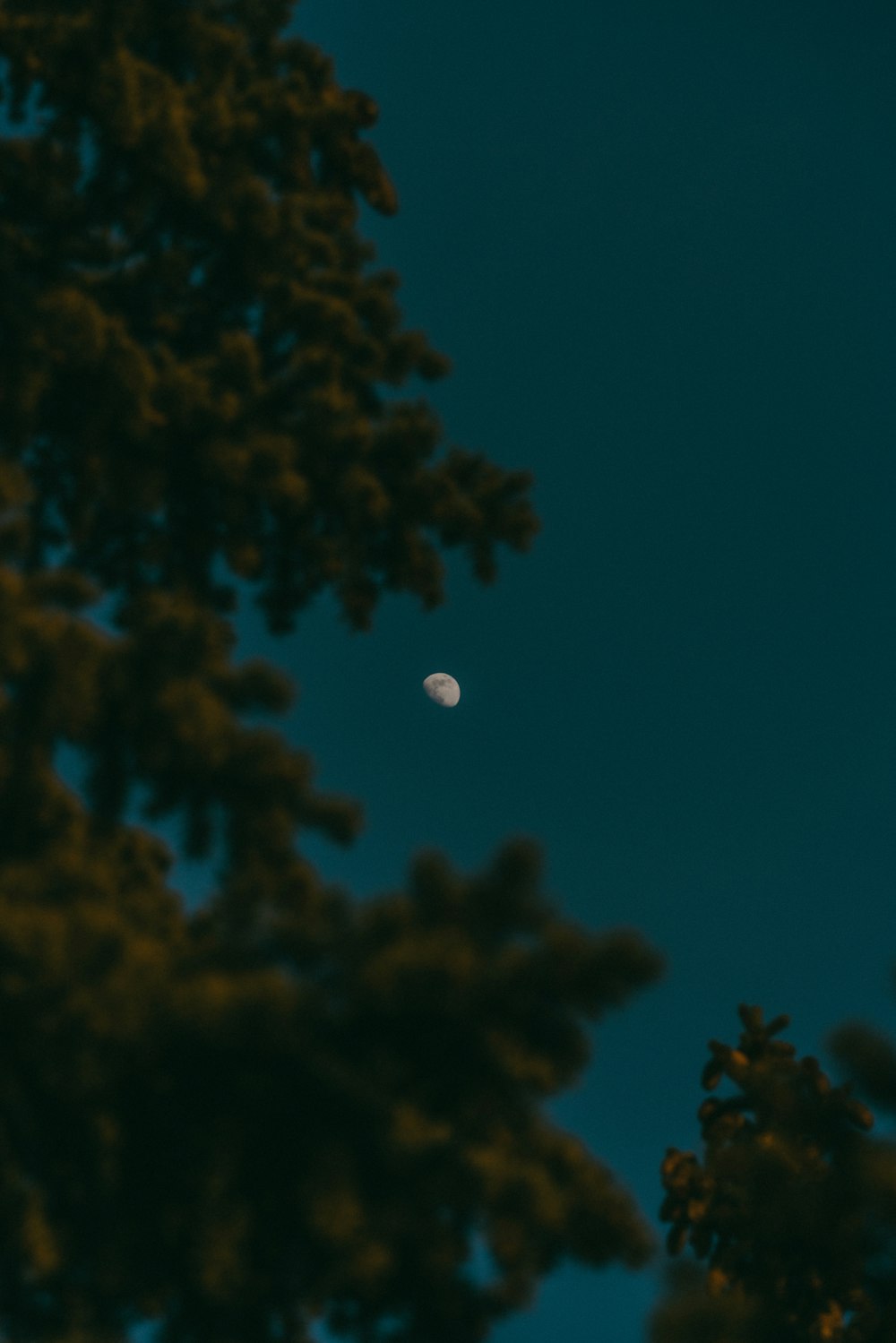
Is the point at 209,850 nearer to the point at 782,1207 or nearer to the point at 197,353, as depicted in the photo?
the point at 782,1207

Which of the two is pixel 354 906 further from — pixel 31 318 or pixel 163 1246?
pixel 31 318

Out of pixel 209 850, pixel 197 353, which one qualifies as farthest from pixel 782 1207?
pixel 197 353

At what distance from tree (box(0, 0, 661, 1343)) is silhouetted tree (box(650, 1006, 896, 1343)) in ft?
2.90

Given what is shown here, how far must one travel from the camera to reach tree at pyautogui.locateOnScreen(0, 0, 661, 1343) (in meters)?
4.92

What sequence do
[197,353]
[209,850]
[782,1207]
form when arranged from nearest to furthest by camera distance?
1. [782,1207]
2. [209,850]
3. [197,353]

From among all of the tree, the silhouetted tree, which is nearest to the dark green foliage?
the tree

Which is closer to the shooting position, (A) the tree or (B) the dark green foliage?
(A) the tree

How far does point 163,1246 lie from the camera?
5.50 metres

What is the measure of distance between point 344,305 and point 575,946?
20.8ft

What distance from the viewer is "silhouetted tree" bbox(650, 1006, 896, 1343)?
4926mm

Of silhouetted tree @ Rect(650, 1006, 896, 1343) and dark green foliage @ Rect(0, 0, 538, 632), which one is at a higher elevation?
dark green foliage @ Rect(0, 0, 538, 632)

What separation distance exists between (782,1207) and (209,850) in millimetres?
3703

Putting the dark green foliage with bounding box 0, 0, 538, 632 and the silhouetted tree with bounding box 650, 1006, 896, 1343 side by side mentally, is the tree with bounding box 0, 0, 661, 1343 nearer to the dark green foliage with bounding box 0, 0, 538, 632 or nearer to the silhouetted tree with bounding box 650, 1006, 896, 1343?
the dark green foliage with bounding box 0, 0, 538, 632

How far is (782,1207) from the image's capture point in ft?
16.2
